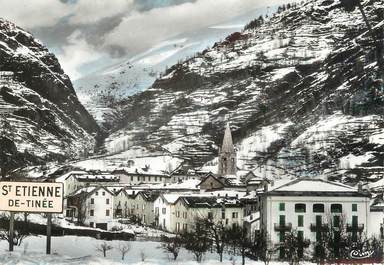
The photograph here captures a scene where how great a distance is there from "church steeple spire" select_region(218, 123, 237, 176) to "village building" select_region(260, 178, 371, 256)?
11810 millimetres

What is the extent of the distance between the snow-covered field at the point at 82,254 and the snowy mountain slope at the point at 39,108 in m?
2.54

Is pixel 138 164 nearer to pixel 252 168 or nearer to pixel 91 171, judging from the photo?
pixel 91 171

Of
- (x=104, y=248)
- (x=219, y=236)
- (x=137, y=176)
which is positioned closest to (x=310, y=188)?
(x=219, y=236)

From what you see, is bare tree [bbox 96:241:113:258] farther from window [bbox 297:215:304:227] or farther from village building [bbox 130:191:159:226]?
village building [bbox 130:191:159:226]

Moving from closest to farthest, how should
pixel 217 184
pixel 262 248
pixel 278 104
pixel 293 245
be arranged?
pixel 262 248
pixel 293 245
pixel 217 184
pixel 278 104

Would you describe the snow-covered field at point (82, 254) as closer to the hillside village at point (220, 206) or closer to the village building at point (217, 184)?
the hillside village at point (220, 206)

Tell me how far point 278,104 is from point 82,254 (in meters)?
27.6

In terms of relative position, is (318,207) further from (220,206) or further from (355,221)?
(220,206)

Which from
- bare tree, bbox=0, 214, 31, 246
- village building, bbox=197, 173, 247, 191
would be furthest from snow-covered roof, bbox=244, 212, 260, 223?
village building, bbox=197, 173, 247, 191

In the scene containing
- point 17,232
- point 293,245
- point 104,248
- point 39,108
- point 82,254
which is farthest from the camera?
point 39,108

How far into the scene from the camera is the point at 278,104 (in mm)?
35000

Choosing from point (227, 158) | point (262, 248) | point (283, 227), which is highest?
point (227, 158)

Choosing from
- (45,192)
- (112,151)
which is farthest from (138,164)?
(45,192)

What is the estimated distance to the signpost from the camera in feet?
21.6
